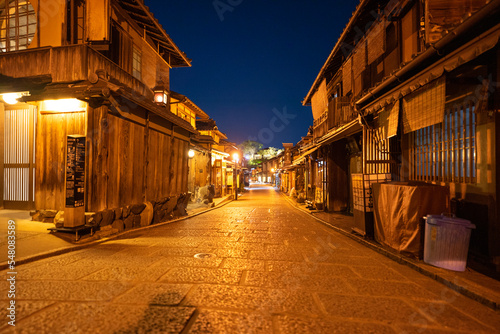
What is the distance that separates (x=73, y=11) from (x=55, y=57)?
2.28m

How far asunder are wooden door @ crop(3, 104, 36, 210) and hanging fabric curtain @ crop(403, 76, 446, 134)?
552 inches

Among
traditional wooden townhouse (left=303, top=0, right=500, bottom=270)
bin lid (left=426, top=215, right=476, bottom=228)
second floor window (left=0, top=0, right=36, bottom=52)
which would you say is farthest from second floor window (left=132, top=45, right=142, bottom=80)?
bin lid (left=426, top=215, right=476, bottom=228)

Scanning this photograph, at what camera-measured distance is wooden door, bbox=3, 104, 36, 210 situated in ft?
32.8

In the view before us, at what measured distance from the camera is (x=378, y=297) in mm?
4031

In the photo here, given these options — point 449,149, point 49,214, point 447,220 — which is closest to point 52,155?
point 49,214

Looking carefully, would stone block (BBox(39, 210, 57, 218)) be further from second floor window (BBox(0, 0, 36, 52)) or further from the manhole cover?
second floor window (BBox(0, 0, 36, 52))

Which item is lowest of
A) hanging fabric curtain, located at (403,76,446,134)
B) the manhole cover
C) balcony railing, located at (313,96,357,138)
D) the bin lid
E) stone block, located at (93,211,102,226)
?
the manhole cover

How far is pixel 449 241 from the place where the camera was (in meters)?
4.99

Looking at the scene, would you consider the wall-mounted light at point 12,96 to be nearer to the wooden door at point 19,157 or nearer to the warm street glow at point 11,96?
the warm street glow at point 11,96

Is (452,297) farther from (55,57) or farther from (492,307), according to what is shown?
(55,57)

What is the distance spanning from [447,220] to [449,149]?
2262mm

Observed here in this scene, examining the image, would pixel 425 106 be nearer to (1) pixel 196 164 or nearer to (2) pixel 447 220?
(2) pixel 447 220

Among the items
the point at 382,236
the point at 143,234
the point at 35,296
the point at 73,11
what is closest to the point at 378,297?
the point at 382,236

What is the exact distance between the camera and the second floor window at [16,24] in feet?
31.9
